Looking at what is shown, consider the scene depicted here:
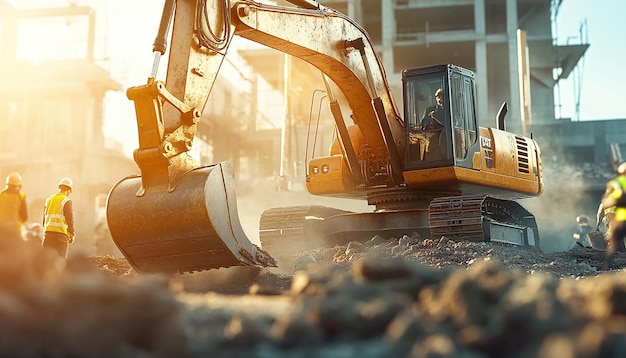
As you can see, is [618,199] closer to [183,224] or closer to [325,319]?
[183,224]

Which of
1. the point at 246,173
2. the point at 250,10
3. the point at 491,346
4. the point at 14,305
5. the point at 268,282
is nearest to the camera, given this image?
the point at 491,346

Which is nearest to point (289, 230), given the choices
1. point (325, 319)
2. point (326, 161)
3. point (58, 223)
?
point (326, 161)

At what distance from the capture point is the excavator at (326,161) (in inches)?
251

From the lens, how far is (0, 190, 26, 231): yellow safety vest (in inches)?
368

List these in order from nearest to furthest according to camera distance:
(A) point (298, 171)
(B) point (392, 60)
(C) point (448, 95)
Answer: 1. (C) point (448, 95)
2. (A) point (298, 171)
3. (B) point (392, 60)

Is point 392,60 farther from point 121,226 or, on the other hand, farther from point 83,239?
point 121,226

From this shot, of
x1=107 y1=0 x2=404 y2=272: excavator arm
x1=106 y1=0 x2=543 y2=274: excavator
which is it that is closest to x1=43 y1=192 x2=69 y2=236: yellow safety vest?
x1=106 y1=0 x2=543 y2=274: excavator

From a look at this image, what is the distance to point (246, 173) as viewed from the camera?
42.8 meters

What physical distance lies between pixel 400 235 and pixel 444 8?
30134mm

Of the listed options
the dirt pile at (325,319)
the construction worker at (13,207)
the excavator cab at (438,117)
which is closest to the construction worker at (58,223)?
the construction worker at (13,207)

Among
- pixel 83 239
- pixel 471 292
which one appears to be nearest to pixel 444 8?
pixel 83 239

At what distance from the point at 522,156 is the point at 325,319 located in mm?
9479

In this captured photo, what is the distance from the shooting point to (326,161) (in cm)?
1134

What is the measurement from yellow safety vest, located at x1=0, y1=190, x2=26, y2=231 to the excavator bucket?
352cm
